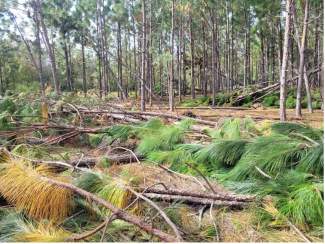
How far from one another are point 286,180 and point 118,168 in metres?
1.87

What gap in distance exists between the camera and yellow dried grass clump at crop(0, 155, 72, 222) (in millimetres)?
2793

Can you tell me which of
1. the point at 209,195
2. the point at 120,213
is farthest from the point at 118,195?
the point at 209,195

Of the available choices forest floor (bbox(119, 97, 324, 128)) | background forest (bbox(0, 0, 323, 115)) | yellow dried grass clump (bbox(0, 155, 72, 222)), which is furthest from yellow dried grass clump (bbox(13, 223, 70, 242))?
background forest (bbox(0, 0, 323, 115))

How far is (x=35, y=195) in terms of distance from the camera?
9.29ft

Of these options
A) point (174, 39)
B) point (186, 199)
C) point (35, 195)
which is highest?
point (174, 39)

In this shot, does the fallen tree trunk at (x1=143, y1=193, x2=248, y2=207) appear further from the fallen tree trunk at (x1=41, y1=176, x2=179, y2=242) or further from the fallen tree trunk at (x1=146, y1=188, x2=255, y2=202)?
the fallen tree trunk at (x1=41, y1=176, x2=179, y2=242)

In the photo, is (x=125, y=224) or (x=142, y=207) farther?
(x=142, y=207)

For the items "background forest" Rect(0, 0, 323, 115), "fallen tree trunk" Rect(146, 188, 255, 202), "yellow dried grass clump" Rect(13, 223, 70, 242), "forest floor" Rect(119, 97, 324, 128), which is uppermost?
"background forest" Rect(0, 0, 323, 115)

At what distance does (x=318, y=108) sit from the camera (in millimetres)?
13016

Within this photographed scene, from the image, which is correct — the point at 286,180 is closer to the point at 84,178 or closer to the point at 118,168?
the point at 84,178

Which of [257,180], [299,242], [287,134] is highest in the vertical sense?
[287,134]

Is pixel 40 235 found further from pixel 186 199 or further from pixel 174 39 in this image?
pixel 174 39

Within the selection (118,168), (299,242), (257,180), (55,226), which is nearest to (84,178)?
(55,226)

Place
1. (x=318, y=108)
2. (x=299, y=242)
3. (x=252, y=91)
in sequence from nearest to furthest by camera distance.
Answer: (x=299, y=242) < (x=318, y=108) < (x=252, y=91)
